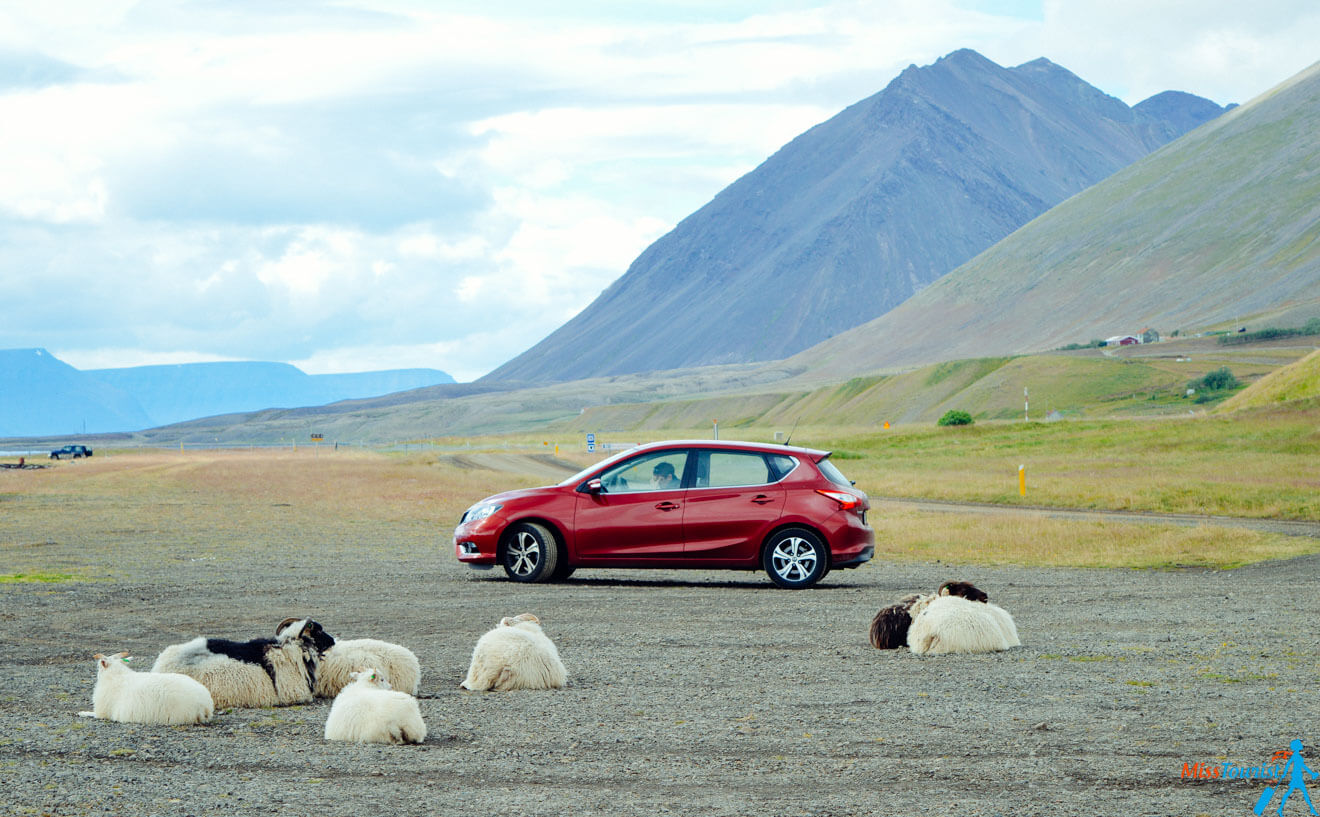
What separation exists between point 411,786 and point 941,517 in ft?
76.4

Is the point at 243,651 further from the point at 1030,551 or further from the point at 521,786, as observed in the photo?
the point at 1030,551

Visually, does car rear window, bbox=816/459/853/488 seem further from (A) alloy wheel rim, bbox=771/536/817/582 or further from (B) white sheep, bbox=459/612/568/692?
(B) white sheep, bbox=459/612/568/692

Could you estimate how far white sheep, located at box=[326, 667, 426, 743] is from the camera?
23.9 feet

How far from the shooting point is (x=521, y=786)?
6.43 meters

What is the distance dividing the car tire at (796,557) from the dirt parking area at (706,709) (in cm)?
29

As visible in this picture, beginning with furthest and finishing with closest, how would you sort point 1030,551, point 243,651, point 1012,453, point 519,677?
point 1012,453, point 1030,551, point 519,677, point 243,651

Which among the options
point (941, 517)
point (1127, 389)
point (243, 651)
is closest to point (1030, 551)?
point (941, 517)

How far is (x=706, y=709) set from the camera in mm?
8367

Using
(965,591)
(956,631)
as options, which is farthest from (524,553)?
(956,631)

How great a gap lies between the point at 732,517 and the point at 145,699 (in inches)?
341

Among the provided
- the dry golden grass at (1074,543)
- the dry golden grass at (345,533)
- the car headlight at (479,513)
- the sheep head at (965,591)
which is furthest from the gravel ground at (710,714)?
the dry golden grass at (345,533)

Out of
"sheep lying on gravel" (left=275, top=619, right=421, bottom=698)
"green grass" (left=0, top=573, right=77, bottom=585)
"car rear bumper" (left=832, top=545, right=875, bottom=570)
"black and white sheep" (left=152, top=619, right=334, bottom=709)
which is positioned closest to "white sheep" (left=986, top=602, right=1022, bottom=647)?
"car rear bumper" (left=832, top=545, right=875, bottom=570)

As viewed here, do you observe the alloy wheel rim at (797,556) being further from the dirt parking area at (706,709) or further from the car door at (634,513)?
the car door at (634,513)

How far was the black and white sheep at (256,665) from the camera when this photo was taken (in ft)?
27.2
